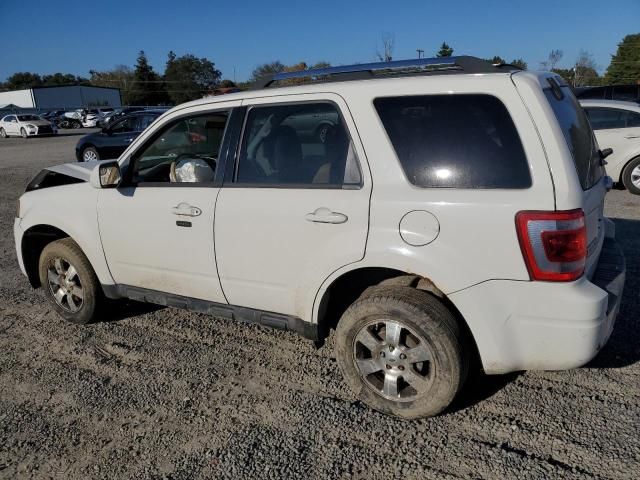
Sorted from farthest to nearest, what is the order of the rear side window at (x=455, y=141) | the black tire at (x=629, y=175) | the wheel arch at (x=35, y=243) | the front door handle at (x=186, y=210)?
the black tire at (x=629, y=175) < the wheel arch at (x=35, y=243) < the front door handle at (x=186, y=210) < the rear side window at (x=455, y=141)

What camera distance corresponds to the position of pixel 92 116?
42531mm

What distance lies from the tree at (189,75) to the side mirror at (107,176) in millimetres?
86908

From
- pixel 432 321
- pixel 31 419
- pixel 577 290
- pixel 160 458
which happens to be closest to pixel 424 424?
pixel 432 321

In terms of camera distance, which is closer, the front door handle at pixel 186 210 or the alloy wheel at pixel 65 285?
the front door handle at pixel 186 210

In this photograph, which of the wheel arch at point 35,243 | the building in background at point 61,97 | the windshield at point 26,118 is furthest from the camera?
the building in background at point 61,97

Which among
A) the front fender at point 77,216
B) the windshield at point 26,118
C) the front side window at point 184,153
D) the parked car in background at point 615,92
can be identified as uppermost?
the windshield at point 26,118

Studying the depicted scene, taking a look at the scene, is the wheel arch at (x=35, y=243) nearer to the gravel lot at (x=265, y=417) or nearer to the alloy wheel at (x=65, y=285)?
the alloy wheel at (x=65, y=285)

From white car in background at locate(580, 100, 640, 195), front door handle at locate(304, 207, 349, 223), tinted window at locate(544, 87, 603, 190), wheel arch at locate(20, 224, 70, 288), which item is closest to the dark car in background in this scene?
wheel arch at locate(20, 224, 70, 288)

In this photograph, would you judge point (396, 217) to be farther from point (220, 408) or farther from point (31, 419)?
point (31, 419)

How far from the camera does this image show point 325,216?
2945 mm

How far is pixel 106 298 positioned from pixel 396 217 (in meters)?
2.82

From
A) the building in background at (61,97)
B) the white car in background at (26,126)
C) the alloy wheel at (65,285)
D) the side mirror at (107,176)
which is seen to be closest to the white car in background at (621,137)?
the side mirror at (107,176)

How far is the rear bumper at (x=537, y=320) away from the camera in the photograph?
2494mm

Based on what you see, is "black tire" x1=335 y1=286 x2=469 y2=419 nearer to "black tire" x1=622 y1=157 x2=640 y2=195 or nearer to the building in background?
"black tire" x1=622 y1=157 x2=640 y2=195
